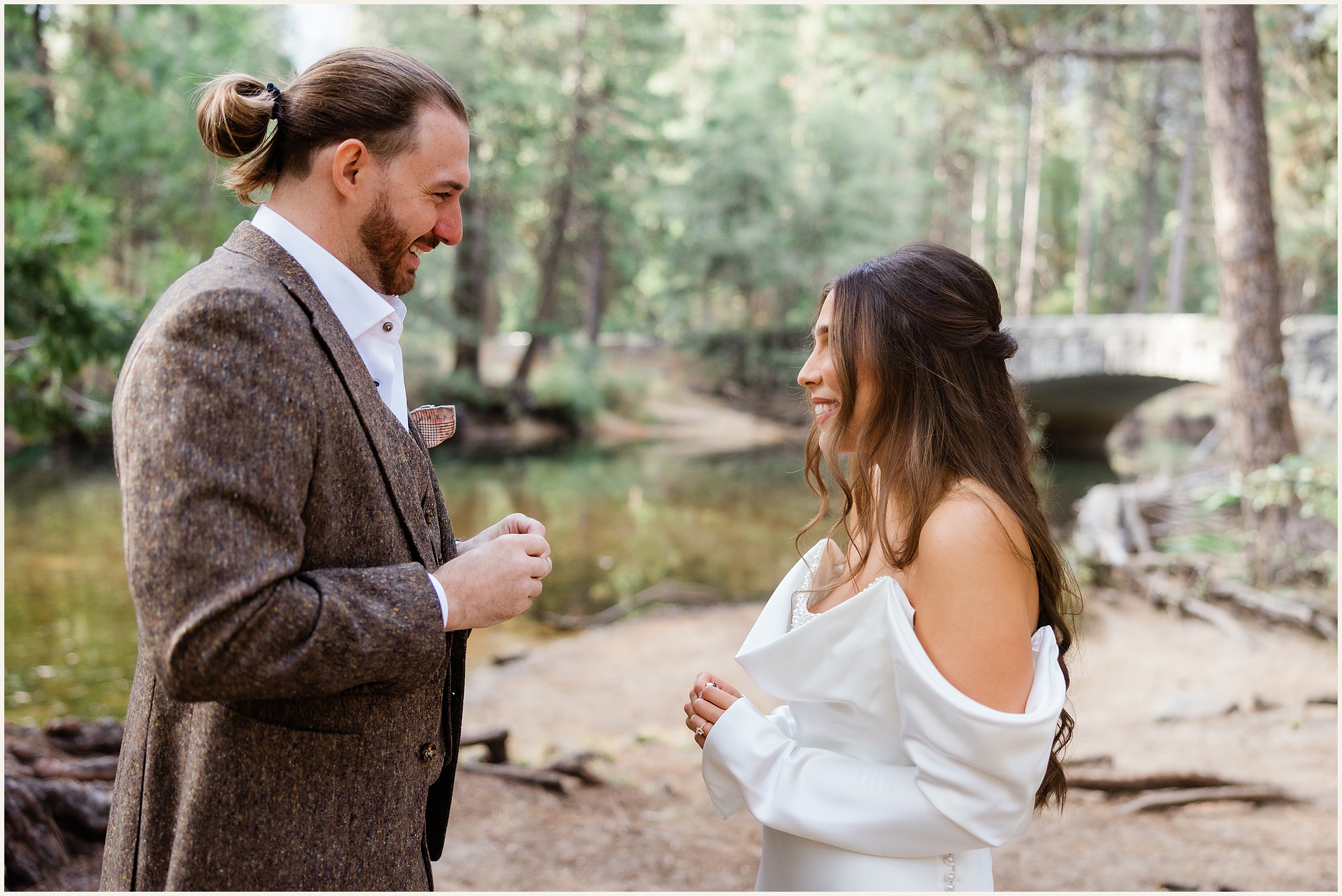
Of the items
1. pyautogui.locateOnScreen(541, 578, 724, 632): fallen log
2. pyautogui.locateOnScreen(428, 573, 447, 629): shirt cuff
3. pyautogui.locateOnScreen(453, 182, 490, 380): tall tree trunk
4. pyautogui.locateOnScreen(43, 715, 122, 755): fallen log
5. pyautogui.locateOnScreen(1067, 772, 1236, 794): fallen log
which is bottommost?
pyautogui.locateOnScreen(541, 578, 724, 632): fallen log

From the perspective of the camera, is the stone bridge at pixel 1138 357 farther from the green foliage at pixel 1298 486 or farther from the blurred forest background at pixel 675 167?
the green foliage at pixel 1298 486

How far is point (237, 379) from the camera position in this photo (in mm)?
1324

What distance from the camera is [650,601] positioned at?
9914 millimetres

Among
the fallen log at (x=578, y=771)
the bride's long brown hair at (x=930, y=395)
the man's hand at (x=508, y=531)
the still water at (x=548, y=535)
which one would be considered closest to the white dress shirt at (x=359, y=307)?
the man's hand at (x=508, y=531)

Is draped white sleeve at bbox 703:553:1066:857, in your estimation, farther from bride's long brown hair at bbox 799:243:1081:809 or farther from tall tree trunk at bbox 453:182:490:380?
tall tree trunk at bbox 453:182:490:380

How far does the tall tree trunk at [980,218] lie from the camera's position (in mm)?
30766

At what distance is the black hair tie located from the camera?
1.60 metres

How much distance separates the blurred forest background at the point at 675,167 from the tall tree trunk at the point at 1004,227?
158 mm

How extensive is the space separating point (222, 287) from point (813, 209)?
1001 inches

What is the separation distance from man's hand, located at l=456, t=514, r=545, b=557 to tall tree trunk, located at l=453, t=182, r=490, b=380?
18501 mm

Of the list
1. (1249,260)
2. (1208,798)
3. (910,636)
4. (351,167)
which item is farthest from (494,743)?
(1249,260)

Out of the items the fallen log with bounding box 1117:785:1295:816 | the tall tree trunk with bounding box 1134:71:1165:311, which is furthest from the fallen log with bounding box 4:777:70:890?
the tall tree trunk with bounding box 1134:71:1165:311

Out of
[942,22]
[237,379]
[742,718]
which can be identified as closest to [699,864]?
[742,718]

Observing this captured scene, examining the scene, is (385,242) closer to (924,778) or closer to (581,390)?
(924,778)
